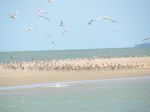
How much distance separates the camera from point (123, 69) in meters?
28.0

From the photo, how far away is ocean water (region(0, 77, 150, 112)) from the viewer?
14.9m

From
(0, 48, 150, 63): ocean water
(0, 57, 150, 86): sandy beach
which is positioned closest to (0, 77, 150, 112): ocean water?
(0, 57, 150, 86): sandy beach

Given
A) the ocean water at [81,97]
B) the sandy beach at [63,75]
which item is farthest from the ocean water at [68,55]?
the ocean water at [81,97]

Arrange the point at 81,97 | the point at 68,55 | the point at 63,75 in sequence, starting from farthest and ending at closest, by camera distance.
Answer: the point at 68,55
the point at 63,75
the point at 81,97

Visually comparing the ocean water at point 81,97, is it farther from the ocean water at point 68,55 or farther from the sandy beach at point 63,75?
the ocean water at point 68,55

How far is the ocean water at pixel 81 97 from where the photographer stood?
48.8 ft

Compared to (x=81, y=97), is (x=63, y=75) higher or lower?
higher

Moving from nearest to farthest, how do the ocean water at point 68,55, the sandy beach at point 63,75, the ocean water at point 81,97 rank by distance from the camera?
the ocean water at point 81,97, the sandy beach at point 63,75, the ocean water at point 68,55

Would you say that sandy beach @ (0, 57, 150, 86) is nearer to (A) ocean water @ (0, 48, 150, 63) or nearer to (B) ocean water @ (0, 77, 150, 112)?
(B) ocean water @ (0, 77, 150, 112)

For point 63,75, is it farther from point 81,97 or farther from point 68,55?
point 68,55

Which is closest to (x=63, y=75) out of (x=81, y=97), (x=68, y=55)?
(x=81, y=97)

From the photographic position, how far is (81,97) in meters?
17.2

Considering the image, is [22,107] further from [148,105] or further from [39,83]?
[39,83]

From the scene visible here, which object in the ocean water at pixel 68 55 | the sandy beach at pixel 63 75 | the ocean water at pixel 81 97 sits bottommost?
the ocean water at pixel 81 97
